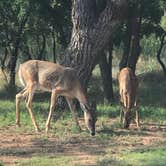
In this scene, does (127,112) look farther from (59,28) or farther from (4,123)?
(59,28)

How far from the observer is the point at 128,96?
44.8 feet

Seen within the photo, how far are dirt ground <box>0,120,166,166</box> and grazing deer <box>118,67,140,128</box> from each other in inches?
12.9

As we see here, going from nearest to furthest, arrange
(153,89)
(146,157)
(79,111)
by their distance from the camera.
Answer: (146,157)
(79,111)
(153,89)

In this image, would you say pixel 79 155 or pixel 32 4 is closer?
pixel 79 155

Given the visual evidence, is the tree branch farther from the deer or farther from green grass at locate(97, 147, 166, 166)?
green grass at locate(97, 147, 166, 166)

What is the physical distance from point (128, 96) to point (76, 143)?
2898mm

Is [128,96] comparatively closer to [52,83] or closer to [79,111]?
[52,83]

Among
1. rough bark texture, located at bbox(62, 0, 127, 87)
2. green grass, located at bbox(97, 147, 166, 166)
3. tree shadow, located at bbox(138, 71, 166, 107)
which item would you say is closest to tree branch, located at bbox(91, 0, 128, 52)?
rough bark texture, located at bbox(62, 0, 127, 87)

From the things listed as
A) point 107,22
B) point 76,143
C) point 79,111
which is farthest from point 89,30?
point 76,143

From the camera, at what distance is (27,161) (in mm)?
9109

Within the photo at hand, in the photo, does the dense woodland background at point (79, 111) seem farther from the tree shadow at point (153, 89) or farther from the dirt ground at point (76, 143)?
the tree shadow at point (153, 89)

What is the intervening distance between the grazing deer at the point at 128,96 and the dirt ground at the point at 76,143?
1.07ft

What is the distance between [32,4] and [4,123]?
436 inches

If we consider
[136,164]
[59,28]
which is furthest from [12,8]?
[136,164]
